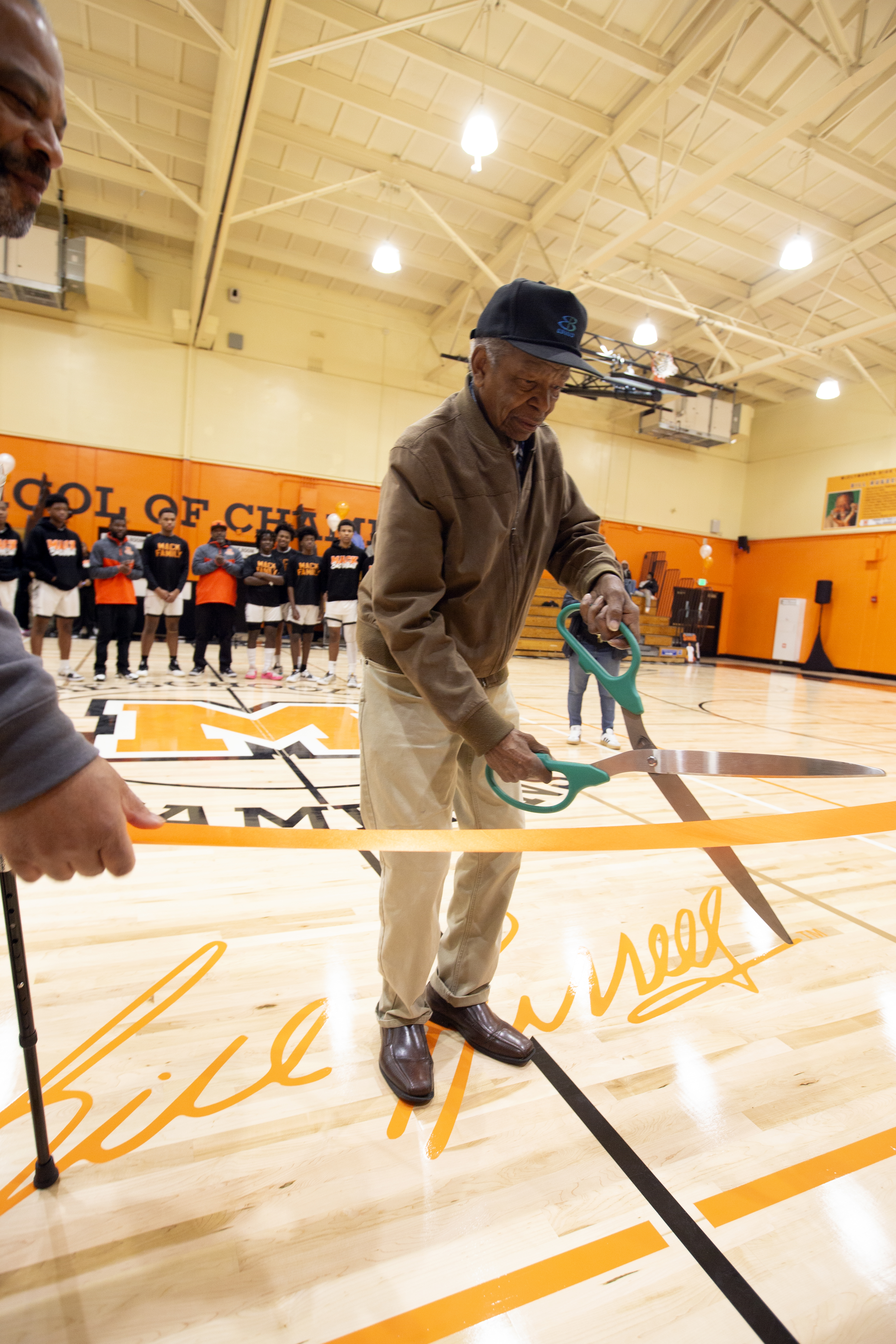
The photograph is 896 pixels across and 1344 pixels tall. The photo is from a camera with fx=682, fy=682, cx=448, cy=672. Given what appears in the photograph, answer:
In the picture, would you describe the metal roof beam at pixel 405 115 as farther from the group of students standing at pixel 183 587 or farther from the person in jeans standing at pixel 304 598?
the person in jeans standing at pixel 304 598

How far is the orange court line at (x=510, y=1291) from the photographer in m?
1.03

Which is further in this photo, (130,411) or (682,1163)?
(130,411)

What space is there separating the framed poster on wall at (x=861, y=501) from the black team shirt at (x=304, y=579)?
14.4 m

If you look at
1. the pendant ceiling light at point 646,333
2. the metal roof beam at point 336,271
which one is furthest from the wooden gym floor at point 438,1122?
the metal roof beam at point 336,271

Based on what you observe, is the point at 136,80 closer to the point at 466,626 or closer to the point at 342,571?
the point at 342,571

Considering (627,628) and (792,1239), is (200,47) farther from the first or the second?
(792,1239)

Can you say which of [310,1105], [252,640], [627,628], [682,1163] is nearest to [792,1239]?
[682,1163]

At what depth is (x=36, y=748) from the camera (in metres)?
0.66

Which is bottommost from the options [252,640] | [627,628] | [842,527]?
[252,640]

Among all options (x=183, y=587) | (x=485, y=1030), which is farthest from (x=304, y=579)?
(x=485, y=1030)

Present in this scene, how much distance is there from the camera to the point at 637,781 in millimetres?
4594

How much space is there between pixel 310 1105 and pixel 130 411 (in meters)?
13.4

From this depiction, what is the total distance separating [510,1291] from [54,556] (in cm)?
713

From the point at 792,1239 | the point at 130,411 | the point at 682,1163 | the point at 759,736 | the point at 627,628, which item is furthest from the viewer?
the point at 130,411
